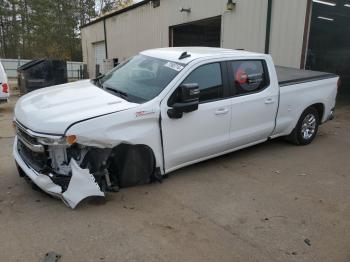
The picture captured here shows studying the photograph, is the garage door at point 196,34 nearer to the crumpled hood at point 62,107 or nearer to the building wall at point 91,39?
the building wall at point 91,39

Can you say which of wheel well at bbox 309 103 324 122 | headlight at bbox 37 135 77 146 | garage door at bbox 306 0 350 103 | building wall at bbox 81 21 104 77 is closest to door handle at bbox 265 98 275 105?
wheel well at bbox 309 103 324 122

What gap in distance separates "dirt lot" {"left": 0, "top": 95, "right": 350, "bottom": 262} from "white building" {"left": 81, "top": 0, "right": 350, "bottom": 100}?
5124mm

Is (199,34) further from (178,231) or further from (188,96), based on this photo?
(178,231)

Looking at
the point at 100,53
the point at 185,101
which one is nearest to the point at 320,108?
the point at 185,101

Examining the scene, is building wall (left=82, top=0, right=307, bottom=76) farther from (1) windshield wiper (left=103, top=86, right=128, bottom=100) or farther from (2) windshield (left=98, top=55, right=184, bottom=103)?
(1) windshield wiper (left=103, top=86, right=128, bottom=100)

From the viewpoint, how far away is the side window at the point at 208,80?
4691 millimetres

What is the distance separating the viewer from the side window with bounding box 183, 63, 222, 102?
4.69 metres

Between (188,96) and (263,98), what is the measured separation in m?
1.80

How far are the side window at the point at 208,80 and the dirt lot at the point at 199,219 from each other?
1.21 m

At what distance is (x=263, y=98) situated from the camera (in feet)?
18.0

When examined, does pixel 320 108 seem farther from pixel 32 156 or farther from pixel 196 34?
pixel 196 34

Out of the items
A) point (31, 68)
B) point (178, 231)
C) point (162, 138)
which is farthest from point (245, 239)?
point (31, 68)

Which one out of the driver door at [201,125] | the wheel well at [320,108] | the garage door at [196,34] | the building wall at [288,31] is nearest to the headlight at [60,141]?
the driver door at [201,125]

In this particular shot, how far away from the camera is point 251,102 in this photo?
17.3 feet
